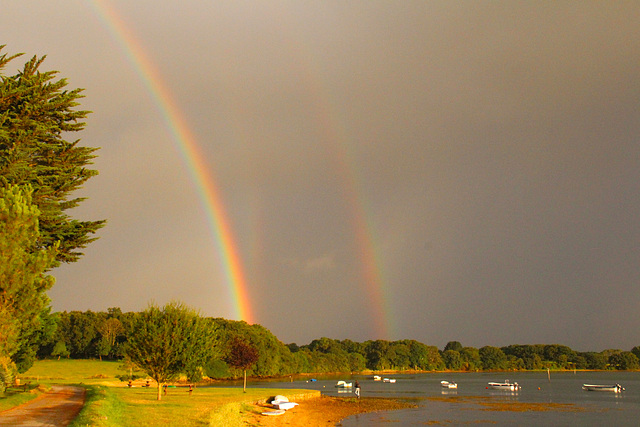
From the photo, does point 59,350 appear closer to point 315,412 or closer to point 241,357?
point 241,357

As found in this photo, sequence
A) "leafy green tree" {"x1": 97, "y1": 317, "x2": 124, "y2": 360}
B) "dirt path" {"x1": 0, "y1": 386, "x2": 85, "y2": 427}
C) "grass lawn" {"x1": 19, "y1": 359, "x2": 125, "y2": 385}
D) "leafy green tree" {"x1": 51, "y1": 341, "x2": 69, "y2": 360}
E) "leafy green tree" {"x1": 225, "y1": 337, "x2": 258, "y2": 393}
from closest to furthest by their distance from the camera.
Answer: "dirt path" {"x1": 0, "y1": 386, "x2": 85, "y2": 427}, "leafy green tree" {"x1": 225, "y1": 337, "x2": 258, "y2": 393}, "grass lawn" {"x1": 19, "y1": 359, "x2": 125, "y2": 385}, "leafy green tree" {"x1": 51, "y1": 341, "x2": 69, "y2": 360}, "leafy green tree" {"x1": 97, "y1": 317, "x2": 124, "y2": 360}

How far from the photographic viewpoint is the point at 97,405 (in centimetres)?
3378

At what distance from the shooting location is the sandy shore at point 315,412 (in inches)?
1811

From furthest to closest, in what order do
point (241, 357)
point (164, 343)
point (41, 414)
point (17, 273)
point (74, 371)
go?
point (74, 371) < point (241, 357) < point (164, 343) < point (41, 414) < point (17, 273)

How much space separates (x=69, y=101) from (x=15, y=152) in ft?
21.6

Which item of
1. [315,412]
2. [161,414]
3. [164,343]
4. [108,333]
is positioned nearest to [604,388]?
[315,412]

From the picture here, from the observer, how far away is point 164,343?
153 ft

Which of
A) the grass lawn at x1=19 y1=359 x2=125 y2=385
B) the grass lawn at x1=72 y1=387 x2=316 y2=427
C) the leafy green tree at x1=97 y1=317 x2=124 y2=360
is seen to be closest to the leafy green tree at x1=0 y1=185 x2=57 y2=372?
the grass lawn at x1=72 y1=387 x2=316 y2=427

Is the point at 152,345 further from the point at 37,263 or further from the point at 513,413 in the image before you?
the point at 513,413

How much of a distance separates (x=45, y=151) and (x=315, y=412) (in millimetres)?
40972

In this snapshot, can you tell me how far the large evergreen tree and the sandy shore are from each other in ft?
68.3

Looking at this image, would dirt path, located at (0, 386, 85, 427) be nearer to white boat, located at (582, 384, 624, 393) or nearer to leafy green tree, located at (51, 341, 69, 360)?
leafy green tree, located at (51, 341, 69, 360)

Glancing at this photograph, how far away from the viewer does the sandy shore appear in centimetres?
4599

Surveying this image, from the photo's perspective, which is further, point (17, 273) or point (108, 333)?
point (108, 333)
